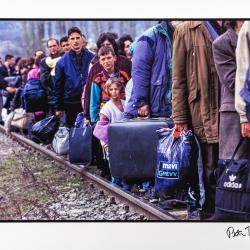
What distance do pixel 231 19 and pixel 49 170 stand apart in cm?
238

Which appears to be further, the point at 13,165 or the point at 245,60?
the point at 13,165

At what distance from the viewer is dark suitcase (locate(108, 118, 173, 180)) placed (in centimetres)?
629

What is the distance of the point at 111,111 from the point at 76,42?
724mm

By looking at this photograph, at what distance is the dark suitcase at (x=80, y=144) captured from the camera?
686cm

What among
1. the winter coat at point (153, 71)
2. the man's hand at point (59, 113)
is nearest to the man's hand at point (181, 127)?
the winter coat at point (153, 71)

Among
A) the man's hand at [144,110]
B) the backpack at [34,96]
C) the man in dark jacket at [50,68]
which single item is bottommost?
the man's hand at [144,110]

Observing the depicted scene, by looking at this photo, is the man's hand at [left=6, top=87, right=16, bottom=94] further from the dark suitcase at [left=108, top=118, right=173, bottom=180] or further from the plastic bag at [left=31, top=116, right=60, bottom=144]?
Result: the dark suitcase at [left=108, top=118, right=173, bottom=180]

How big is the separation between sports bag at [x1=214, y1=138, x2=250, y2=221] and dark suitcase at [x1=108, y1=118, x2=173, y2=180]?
776 millimetres

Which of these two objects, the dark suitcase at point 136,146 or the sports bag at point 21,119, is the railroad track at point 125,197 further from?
the sports bag at point 21,119

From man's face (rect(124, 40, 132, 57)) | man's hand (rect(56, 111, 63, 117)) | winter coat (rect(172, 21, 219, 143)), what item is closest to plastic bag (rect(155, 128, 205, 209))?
winter coat (rect(172, 21, 219, 143))
